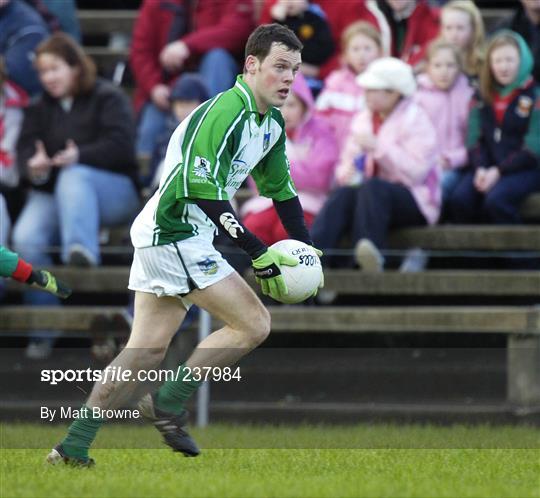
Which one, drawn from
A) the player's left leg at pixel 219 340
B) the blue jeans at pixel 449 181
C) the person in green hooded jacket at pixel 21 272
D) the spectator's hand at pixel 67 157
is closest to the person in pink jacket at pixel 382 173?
the blue jeans at pixel 449 181

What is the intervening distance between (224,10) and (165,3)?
622 millimetres

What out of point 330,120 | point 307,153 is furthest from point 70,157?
point 330,120

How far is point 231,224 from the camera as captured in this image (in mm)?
6961

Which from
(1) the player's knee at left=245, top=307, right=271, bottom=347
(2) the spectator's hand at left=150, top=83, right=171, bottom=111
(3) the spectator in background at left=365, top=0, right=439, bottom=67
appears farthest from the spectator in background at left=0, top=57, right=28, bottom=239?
(1) the player's knee at left=245, top=307, right=271, bottom=347

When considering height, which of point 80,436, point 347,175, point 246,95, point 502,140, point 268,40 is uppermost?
point 268,40

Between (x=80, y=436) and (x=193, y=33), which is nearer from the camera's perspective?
(x=80, y=436)

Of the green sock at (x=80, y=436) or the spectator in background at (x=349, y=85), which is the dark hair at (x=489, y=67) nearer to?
the spectator in background at (x=349, y=85)

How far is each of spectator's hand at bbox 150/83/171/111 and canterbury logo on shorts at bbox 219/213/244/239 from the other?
5453 mm

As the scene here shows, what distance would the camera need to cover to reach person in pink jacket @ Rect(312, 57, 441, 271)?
35.3 ft

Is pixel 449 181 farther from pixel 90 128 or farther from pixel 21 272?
pixel 21 272

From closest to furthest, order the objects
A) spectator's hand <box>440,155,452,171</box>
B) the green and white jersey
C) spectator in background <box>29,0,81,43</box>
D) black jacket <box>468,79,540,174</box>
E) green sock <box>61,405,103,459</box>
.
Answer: the green and white jersey
green sock <box>61,405,103,459</box>
black jacket <box>468,79,540,174</box>
spectator's hand <box>440,155,452,171</box>
spectator in background <box>29,0,81,43</box>

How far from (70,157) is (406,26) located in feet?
9.97

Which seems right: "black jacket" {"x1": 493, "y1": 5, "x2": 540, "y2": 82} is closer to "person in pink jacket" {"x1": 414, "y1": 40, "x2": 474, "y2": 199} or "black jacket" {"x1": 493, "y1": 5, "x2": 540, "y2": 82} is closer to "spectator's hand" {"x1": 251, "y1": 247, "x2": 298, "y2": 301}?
"person in pink jacket" {"x1": 414, "y1": 40, "x2": 474, "y2": 199}

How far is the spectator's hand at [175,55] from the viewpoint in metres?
12.3
